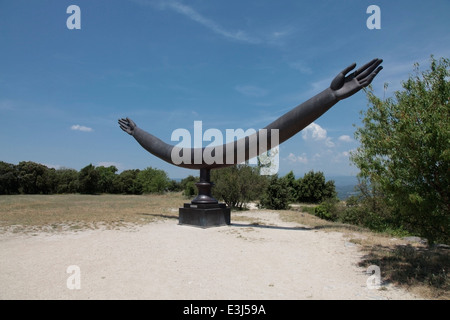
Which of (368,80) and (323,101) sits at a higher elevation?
(368,80)

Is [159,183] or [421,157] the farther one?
[159,183]

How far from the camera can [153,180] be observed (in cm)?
4003

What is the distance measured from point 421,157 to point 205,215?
6.14 m

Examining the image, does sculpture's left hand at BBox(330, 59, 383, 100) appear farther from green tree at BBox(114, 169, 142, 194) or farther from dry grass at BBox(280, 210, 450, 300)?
green tree at BBox(114, 169, 142, 194)

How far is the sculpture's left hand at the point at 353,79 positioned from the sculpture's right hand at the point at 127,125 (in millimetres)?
7693

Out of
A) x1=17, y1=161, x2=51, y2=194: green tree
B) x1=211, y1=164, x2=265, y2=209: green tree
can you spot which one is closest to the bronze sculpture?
x1=211, y1=164, x2=265, y2=209: green tree

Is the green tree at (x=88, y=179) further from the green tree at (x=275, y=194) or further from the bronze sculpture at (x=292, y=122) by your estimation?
the bronze sculpture at (x=292, y=122)

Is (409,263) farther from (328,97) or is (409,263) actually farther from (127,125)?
(127,125)

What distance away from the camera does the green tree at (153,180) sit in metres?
39.9

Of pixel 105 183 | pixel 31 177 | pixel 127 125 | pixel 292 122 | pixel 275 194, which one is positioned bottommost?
pixel 275 194

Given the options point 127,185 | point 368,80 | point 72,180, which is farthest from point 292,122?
point 127,185

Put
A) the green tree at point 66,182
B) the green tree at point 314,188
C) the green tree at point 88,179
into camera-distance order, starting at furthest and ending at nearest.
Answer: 1. the green tree at point 88,179
2. the green tree at point 66,182
3. the green tree at point 314,188

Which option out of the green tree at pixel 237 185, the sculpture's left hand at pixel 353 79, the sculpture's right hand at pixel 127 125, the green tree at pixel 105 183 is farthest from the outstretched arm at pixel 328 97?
the green tree at pixel 105 183
